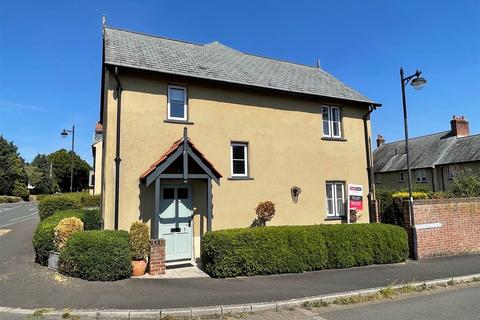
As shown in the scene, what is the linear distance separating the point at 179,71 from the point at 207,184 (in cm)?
415

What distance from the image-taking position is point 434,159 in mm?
36000

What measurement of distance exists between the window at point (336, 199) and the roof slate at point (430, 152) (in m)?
22.4

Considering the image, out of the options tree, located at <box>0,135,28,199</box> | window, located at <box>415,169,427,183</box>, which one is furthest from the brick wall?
tree, located at <box>0,135,28,199</box>

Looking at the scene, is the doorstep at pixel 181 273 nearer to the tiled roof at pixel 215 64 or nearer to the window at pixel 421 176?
the tiled roof at pixel 215 64

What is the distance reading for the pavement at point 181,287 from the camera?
7738 mm

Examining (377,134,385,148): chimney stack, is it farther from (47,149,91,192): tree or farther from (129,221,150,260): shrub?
(47,149,91,192): tree

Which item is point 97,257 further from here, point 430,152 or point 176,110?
point 430,152

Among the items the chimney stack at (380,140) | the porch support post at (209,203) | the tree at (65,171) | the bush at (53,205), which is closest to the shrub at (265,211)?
the porch support post at (209,203)

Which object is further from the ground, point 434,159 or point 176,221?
point 434,159

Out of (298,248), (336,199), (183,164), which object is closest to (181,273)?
(183,164)

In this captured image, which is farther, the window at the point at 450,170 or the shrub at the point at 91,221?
the window at the point at 450,170

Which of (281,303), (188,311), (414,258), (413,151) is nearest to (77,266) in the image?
(188,311)

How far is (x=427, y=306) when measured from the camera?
7.89 meters

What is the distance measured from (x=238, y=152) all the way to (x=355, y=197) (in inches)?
220
